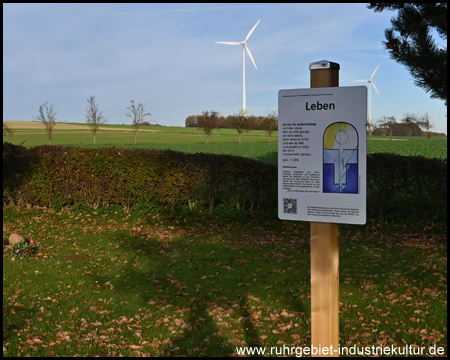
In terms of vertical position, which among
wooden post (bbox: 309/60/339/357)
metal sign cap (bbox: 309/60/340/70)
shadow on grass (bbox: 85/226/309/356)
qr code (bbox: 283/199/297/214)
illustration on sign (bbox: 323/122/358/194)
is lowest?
shadow on grass (bbox: 85/226/309/356)

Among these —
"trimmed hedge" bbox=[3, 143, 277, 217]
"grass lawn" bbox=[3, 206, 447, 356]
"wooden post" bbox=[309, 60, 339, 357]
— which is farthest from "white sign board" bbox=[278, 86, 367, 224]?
"trimmed hedge" bbox=[3, 143, 277, 217]

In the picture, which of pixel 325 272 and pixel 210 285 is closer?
pixel 325 272

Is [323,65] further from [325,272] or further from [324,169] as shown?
[325,272]

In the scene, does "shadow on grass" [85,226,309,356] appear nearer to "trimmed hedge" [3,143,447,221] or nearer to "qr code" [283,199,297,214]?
"trimmed hedge" [3,143,447,221]

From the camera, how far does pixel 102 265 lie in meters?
9.85

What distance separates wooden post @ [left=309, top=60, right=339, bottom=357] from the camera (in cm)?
406

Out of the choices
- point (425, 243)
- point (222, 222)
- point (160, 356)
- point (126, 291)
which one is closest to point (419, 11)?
point (425, 243)

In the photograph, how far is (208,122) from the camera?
60.2 meters

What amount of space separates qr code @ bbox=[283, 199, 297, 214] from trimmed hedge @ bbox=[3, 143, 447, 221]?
27.5 feet

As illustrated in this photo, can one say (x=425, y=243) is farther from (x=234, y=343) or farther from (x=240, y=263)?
(x=234, y=343)

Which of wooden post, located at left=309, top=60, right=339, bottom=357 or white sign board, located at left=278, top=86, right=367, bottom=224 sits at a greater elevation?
white sign board, located at left=278, top=86, right=367, bottom=224

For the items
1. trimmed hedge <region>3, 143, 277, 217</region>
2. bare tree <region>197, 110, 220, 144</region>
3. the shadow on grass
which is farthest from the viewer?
bare tree <region>197, 110, 220, 144</region>

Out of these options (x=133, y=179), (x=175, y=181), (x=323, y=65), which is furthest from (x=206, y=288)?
(x=133, y=179)

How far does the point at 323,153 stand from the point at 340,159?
0.47 ft
